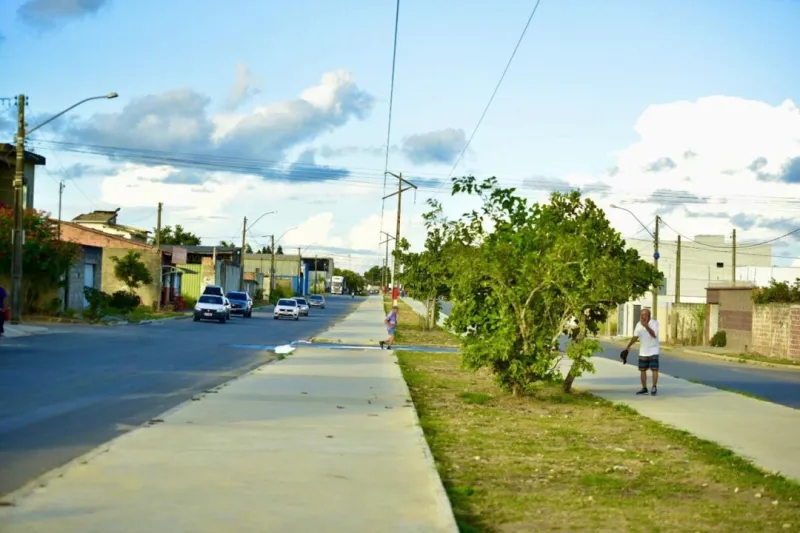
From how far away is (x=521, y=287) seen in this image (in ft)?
58.6

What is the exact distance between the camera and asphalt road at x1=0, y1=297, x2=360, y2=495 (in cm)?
1127

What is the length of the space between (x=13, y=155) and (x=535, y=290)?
44.7m

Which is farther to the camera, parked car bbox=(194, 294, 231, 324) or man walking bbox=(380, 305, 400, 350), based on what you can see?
parked car bbox=(194, 294, 231, 324)

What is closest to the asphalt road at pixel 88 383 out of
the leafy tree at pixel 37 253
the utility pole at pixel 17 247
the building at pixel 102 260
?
the utility pole at pixel 17 247

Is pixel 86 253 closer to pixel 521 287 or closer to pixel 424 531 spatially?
pixel 521 287

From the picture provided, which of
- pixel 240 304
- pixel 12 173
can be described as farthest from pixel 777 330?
pixel 12 173

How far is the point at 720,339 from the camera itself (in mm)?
52625

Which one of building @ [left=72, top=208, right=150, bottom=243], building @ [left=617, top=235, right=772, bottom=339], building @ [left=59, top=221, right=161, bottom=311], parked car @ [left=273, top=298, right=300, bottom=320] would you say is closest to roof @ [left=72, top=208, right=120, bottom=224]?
building @ [left=72, top=208, right=150, bottom=243]

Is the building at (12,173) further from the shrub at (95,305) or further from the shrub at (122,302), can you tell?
the shrub at (95,305)

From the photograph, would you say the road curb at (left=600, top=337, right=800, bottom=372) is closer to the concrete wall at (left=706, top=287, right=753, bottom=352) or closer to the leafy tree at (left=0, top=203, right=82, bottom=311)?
the concrete wall at (left=706, top=287, right=753, bottom=352)

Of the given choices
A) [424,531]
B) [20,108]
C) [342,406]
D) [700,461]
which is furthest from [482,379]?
[20,108]

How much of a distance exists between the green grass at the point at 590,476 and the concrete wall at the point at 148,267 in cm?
5387

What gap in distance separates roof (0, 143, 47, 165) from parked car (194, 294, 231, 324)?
1164 cm

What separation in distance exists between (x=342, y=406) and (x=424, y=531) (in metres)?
8.44
